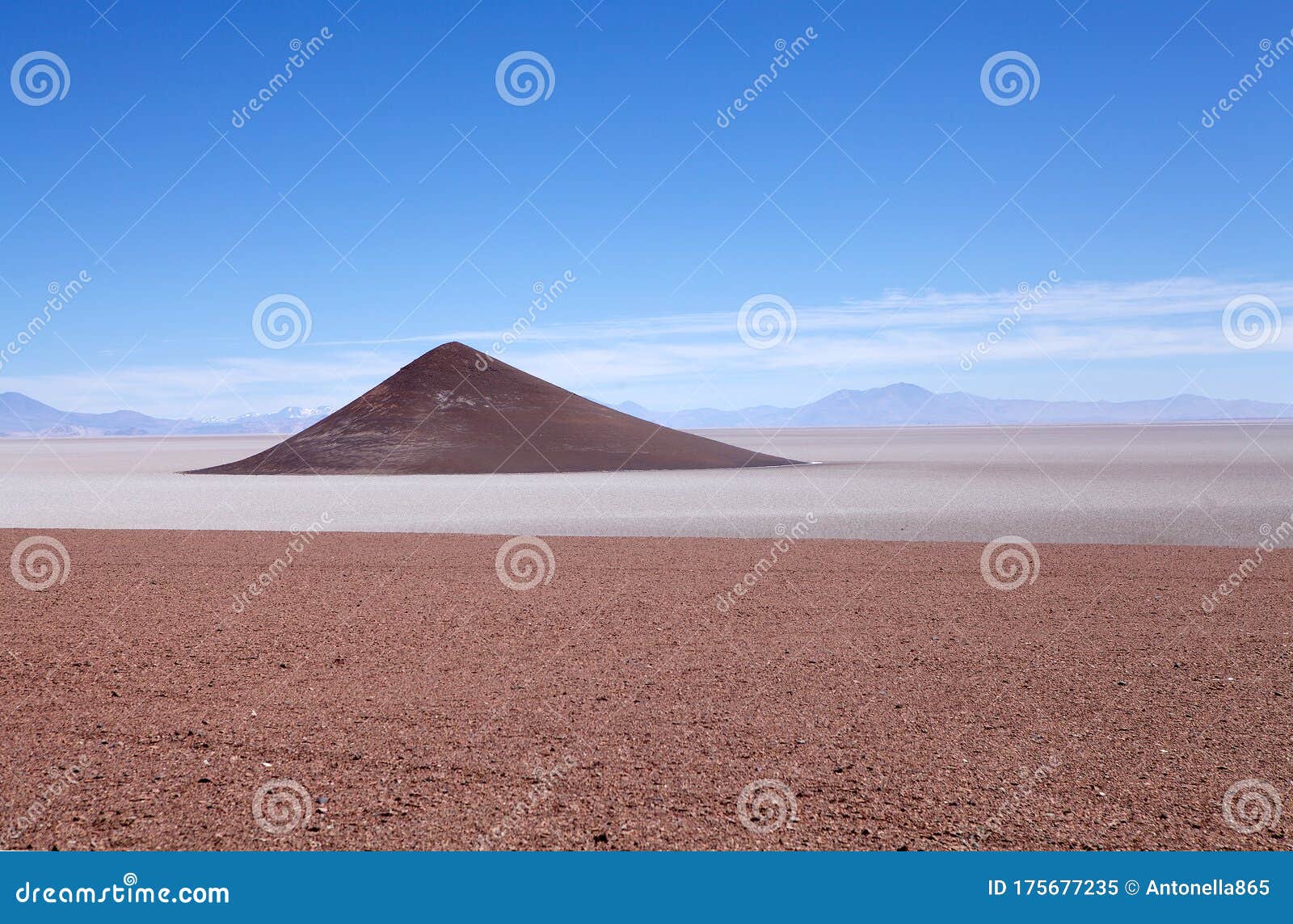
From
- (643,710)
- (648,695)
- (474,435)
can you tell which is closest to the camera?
(643,710)

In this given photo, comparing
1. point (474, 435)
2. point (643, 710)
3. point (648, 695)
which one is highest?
point (474, 435)

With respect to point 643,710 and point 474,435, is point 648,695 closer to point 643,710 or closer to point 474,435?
point 643,710

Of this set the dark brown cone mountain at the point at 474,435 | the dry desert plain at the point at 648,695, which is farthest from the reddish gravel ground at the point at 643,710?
the dark brown cone mountain at the point at 474,435

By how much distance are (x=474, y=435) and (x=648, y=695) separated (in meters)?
A: 39.7

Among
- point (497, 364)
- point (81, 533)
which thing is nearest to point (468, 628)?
point (81, 533)

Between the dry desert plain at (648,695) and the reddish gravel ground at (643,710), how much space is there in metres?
0.03

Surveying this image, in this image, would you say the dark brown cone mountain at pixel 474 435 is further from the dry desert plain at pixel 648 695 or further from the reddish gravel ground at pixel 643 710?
the reddish gravel ground at pixel 643 710

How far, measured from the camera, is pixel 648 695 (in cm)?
796

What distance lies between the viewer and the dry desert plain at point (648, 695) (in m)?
5.53

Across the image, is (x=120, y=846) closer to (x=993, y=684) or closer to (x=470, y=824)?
(x=470, y=824)

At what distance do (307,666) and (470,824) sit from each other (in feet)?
13.8

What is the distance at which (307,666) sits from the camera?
8992 millimetres

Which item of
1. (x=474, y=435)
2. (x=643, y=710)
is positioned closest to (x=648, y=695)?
(x=643, y=710)

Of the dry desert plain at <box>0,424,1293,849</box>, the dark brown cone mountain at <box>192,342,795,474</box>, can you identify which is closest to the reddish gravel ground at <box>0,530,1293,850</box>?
the dry desert plain at <box>0,424,1293,849</box>
